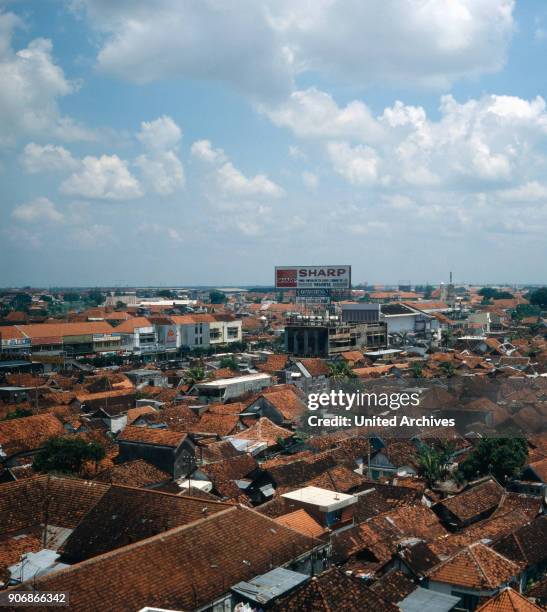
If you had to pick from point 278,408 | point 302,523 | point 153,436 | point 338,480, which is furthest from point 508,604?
point 278,408

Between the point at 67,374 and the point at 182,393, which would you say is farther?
the point at 67,374

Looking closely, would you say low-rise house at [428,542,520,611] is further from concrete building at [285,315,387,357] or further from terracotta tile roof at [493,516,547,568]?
concrete building at [285,315,387,357]

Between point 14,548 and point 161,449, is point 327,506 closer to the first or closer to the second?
point 161,449

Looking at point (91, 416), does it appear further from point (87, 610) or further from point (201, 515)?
point (87, 610)


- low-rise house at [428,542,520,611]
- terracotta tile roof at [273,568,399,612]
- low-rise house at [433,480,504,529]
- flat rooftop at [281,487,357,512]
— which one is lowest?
low-rise house at [433,480,504,529]

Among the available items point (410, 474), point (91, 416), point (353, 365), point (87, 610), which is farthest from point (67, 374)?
point (87, 610)

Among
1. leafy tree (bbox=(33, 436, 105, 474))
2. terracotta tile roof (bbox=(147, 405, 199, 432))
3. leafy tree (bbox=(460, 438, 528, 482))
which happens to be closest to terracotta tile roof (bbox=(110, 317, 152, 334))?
terracotta tile roof (bbox=(147, 405, 199, 432))

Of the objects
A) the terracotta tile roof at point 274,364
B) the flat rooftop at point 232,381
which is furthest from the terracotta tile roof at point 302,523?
the terracotta tile roof at point 274,364

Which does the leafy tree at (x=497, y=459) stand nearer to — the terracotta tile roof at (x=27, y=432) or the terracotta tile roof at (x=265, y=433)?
the terracotta tile roof at (x=265, y=433)
